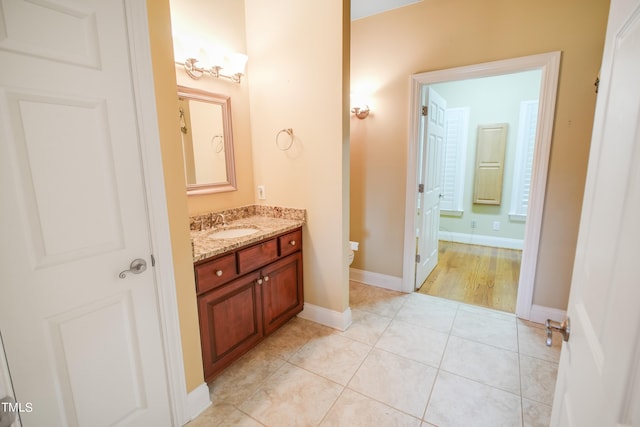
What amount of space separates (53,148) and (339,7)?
1.86 m

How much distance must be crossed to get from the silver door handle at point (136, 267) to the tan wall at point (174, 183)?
153 mm

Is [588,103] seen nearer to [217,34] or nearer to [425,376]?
[425,376]

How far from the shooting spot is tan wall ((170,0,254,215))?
1.92 meters

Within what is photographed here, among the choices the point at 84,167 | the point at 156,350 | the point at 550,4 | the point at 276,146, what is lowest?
the point at 156,350

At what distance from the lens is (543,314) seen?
244 cm

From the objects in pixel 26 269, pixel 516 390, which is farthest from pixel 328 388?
pixel 26 269

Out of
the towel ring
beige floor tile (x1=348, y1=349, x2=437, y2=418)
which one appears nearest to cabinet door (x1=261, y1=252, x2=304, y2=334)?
beige floor tile (x1=348, y1=349, x2=437, y2=418)

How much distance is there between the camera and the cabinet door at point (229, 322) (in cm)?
168

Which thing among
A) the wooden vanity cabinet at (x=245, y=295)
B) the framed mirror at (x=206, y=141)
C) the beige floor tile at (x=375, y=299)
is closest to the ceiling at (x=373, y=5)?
the framed mirror at (x=206, y=141)

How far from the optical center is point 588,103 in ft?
6.87

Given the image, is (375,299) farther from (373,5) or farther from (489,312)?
(373,5)

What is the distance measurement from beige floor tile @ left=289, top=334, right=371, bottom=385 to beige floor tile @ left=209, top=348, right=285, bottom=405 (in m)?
0.17

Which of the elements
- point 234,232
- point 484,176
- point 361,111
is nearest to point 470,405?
point 234,232

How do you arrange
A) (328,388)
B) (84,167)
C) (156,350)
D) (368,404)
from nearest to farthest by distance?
(84,167) < (156,350) < (368,404) < (328,388)
